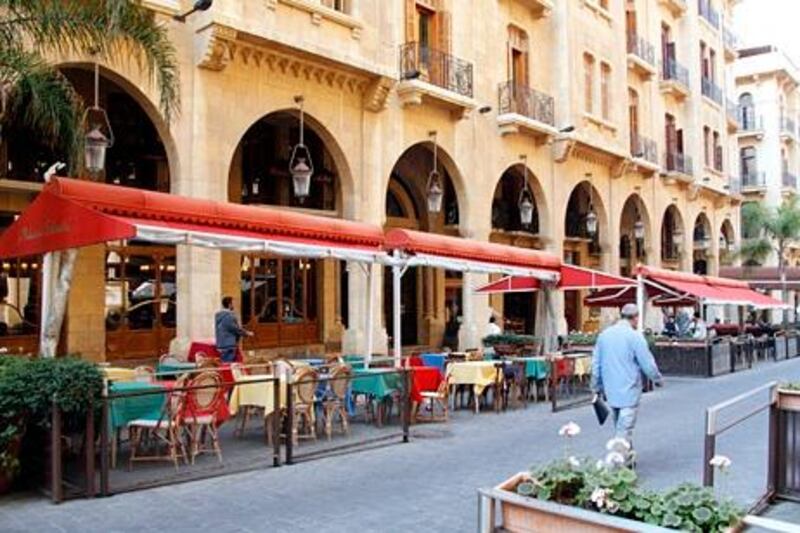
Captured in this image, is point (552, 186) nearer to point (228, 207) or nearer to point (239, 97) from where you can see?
point (239, 97)

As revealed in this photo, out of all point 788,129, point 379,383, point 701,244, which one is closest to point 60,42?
point 379,383

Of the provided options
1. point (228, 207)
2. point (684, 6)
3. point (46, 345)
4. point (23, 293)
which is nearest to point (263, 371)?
point (228, 207)

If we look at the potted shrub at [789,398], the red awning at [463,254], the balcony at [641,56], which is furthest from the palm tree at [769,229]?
the potted shrub at [789,398]

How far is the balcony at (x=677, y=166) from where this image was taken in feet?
108

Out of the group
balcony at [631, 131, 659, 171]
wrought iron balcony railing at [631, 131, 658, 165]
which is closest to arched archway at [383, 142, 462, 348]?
balcony at [631, 131, 659, 171]

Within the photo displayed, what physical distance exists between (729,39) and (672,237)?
521 inches

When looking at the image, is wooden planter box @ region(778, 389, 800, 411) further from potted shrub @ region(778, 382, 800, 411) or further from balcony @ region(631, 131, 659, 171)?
balcony @ region(631, 131, 659, 171)

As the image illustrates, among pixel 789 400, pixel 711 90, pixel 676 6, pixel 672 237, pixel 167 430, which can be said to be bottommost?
pixel 167 430

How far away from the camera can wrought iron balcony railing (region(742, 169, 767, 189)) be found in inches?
2014

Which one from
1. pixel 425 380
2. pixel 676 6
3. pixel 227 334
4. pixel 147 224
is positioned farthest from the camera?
pixel 676 6

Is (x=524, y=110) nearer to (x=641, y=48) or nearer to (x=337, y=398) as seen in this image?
(x=641, y=48)

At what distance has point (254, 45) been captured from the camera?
15359 mm

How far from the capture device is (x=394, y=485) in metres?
7.98

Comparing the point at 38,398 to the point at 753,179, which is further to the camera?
the point at 753,179
